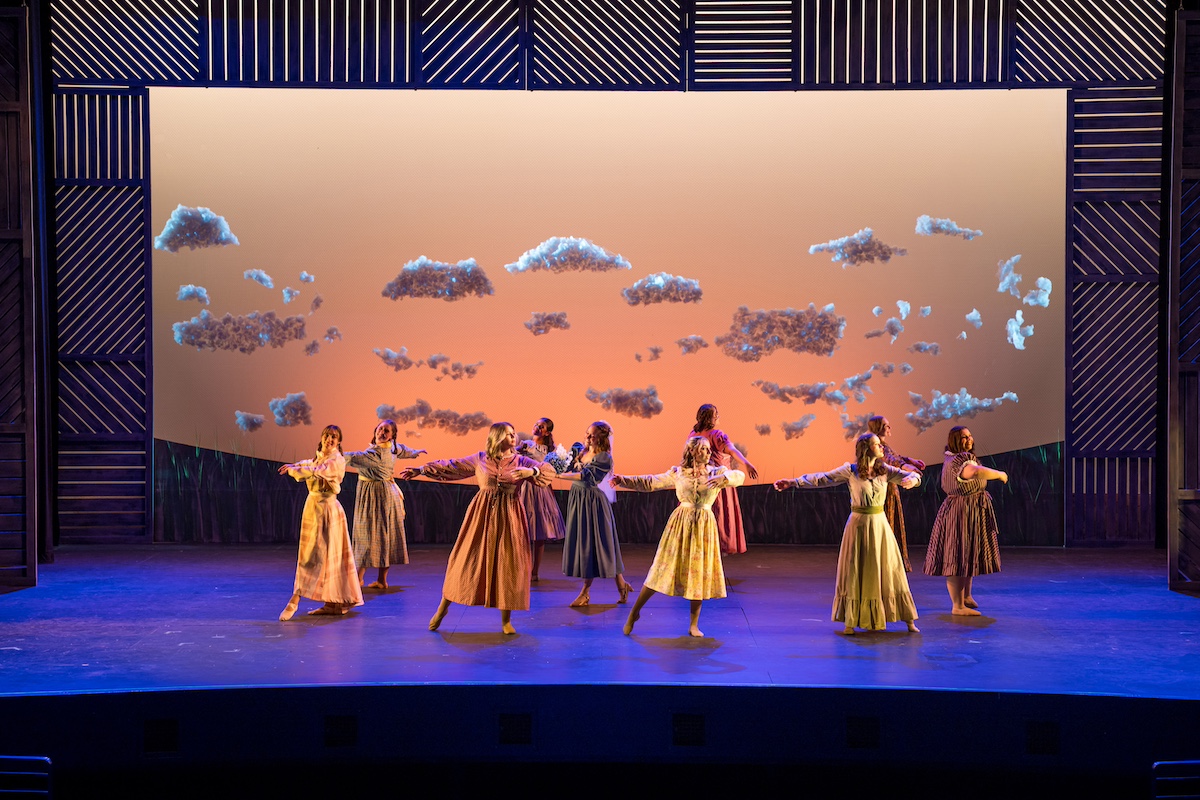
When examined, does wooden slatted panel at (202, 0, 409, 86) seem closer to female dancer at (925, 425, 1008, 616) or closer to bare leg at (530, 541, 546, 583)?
bare leg at (530, 541, 546, 583)

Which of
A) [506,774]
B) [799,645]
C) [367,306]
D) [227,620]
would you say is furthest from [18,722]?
[367,306]

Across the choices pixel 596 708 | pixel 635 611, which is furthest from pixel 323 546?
pixel 596 708

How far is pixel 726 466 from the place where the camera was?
7.60m

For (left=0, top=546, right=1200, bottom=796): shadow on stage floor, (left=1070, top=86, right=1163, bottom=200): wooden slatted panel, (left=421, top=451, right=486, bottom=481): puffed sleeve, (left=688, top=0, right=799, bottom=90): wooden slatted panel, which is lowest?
(left=0, top=546, right=1200, bottom=796): shadow on stage floor

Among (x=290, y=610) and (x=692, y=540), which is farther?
(x=290, y=610)

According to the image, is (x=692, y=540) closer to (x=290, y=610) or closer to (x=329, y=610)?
(x=329, y=610)

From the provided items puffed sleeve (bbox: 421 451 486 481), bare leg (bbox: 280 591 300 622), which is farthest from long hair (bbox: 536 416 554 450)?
bare leg (bbox: 280 591 300 622)

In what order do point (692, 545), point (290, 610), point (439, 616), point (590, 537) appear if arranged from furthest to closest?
point (590, 537) < point (290, 610) < point (439, 616) < point (692, 545)

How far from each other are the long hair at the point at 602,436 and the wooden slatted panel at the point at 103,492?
14.9 feet

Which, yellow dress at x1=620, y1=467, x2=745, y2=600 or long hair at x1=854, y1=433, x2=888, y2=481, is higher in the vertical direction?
long hair at x1=854, y1=433, x2=888, y2=481

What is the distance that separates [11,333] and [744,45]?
5975mm

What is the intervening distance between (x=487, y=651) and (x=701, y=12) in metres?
5.83

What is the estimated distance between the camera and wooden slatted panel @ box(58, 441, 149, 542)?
30.3ft

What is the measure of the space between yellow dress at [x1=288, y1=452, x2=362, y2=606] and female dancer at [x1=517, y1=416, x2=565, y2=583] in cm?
146
